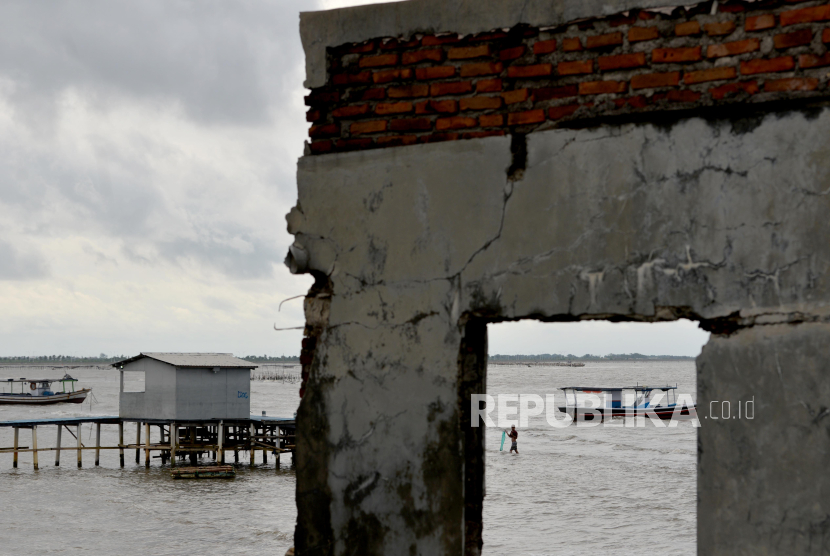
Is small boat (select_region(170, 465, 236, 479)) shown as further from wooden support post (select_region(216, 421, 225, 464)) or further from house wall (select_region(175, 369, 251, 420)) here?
house wall (select_region(175, 369, 251, 420))

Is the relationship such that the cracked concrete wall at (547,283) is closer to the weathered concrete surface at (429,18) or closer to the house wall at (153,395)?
the weathered concrete surface at (429,18)

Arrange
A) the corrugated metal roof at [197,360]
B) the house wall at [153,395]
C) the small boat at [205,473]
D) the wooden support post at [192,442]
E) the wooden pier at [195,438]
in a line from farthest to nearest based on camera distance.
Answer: the wooden support post at [192,442]
the wooden pier at [195,438]
the small boat at [205,473]
the house wall at [153,395]
the corrugated metal roof at [197,360]

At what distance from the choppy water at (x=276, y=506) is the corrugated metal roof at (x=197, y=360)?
194 inches

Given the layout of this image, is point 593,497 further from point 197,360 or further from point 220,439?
point 197,360

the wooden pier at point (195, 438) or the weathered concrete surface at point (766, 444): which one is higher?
the weathered concrete surface at point (766, 444)

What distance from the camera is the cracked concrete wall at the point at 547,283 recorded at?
2.99m

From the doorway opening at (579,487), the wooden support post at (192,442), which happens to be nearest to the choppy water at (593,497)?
the doorway opening at (579,487)

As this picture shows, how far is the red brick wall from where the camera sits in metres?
3.08

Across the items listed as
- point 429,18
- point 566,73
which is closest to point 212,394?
point 429,18

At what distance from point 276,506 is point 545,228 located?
74.3ft

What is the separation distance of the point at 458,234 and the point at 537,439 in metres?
41.2

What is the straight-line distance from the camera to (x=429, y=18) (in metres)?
3.62

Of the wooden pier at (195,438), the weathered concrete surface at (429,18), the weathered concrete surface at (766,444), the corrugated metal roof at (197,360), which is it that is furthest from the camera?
the wooden pier at (195,438)

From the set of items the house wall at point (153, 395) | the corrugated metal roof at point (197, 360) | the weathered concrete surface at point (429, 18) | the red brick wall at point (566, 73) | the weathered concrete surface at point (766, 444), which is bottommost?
the house wall at point (153, 395)
